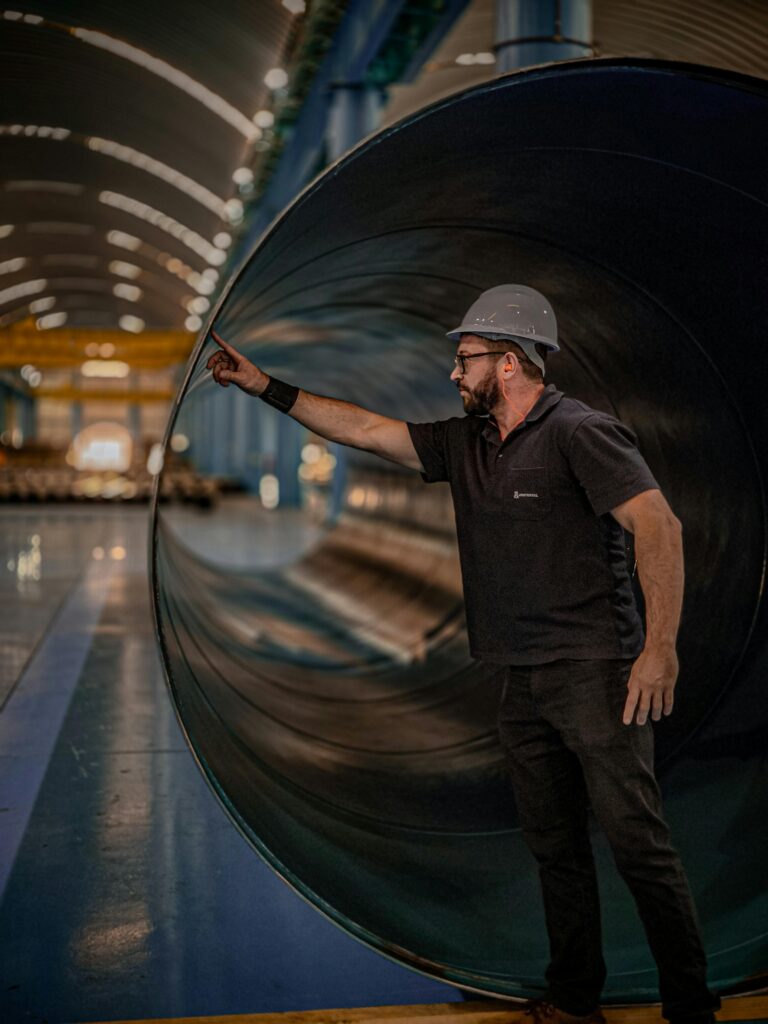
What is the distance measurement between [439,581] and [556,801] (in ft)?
23.4

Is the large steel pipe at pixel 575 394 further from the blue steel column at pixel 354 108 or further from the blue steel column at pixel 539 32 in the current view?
the blue steel column at pixel 354 108

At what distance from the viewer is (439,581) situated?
10.2 meters

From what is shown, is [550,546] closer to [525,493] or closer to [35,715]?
[525,493]

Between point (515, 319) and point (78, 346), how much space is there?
31291 millimetres

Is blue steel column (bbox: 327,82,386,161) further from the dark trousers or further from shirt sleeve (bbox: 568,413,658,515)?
the dark trousers

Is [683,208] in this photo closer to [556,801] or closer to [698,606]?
[698,606]

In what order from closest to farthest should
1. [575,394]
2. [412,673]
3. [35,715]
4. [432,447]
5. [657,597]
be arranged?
[657,597]
[432,447]
[575,394]
[35,715]
[412,673]

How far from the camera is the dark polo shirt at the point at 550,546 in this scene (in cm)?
293

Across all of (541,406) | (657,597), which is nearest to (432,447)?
(541,406)

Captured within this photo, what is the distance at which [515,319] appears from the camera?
3.03m

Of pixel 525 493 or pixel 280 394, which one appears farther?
pixel 280 394

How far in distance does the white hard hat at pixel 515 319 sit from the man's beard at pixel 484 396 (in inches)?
4.7

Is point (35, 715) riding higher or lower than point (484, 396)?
lower

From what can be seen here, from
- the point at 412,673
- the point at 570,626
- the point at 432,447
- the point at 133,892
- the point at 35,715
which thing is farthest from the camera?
the point at 412,673
